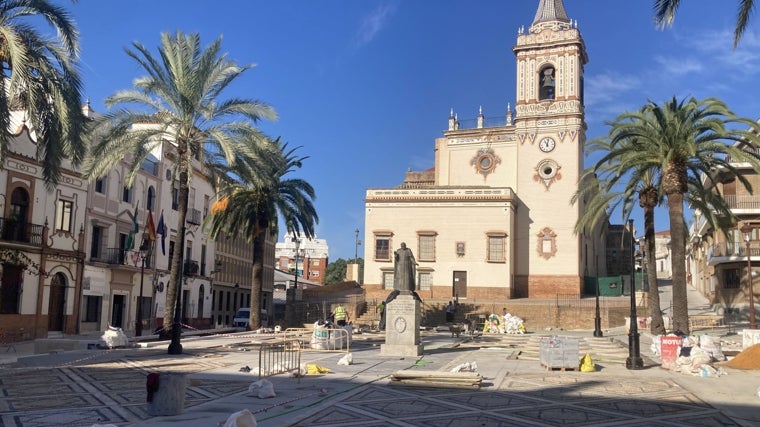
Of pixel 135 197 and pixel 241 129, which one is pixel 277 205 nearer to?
pixel 135 197

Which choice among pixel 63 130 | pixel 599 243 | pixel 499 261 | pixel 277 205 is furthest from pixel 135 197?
pixel 599 243

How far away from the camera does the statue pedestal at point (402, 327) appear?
22328 mm

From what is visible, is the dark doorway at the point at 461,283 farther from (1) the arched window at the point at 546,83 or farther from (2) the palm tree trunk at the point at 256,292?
(2) the palm tree trunk at the point at 256,292

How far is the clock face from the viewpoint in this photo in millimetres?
52181

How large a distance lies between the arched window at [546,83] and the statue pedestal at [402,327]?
35.1 meters

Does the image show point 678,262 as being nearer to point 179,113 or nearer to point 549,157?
point 179,113

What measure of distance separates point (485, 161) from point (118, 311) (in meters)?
30.0


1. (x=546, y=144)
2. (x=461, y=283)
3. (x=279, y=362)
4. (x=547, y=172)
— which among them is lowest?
(x=279, y=362)

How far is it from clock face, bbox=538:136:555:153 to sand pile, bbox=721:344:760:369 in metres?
33.8

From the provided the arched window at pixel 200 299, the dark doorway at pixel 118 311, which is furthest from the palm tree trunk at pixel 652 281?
the arched window at pixel 200 299

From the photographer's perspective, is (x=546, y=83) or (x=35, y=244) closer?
(x=35, y=244)

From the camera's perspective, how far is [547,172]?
52.5m

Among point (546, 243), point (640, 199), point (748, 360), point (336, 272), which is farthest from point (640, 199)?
point (336, 272)

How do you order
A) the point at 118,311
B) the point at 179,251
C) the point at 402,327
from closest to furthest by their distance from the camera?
the point at 402,327 → the point at 179,251 → the point at 118,311
